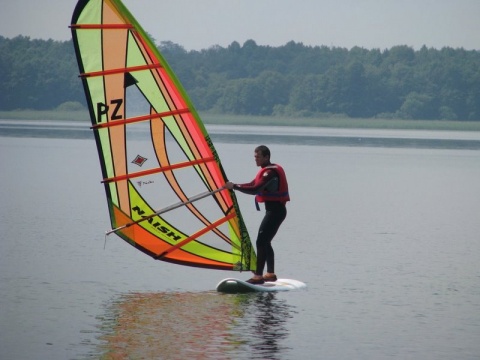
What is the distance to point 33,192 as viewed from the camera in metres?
23.0

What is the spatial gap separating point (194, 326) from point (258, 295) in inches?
63.4

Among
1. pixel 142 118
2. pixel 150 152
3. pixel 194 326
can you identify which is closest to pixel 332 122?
pixel 150 152

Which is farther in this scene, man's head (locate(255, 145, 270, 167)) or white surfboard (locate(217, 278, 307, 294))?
white surfboard (locate(217, 278, 307, 294))

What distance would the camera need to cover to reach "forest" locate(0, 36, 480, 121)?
355 ft

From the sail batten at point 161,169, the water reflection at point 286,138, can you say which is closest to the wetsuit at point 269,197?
the sail batten at point 161,169

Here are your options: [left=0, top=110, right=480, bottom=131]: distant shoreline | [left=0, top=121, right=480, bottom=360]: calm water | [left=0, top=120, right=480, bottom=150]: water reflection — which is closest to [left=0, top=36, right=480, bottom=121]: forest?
[left=0, top=110, right=480, bottom=131]: distant shoreline

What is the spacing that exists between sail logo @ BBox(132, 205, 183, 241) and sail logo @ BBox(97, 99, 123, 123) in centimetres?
92

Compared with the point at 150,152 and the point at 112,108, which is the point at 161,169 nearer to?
the point at 150,152

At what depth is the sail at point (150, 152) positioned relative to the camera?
10.9m

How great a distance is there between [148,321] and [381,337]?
1885mm

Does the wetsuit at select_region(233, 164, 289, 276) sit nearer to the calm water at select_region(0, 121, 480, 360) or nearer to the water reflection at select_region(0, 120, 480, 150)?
the calm water at select_region(0, 121, 480, 360)

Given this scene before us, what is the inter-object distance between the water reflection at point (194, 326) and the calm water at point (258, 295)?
2cm

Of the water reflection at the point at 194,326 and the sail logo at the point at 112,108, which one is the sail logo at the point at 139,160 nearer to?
the sail logo at the point at 112,108

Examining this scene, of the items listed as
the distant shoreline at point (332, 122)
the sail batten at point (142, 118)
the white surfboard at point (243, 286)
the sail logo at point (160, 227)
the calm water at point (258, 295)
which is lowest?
the distant shoreline at point (332, 122)
